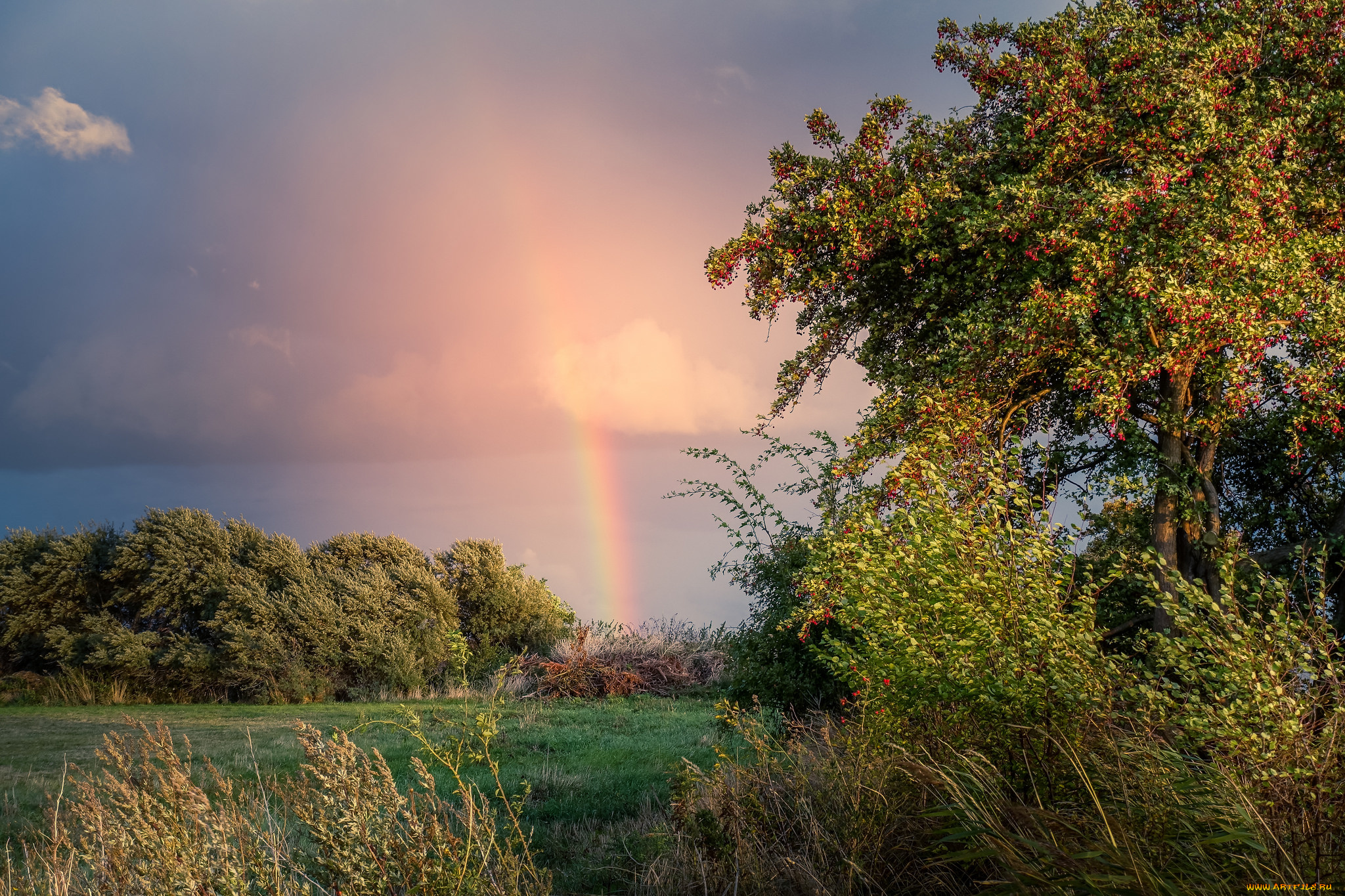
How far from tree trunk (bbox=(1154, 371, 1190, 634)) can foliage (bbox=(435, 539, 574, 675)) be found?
54.6 ft

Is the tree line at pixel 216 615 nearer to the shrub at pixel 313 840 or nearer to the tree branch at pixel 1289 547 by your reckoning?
the shrub at pixel 313 840

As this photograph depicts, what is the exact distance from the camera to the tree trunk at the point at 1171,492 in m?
8.14

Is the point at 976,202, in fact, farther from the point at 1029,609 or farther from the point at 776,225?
the point at 1029,609

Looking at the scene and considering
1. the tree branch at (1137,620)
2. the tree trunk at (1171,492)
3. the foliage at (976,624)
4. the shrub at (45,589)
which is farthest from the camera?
the shrub at (45,589)

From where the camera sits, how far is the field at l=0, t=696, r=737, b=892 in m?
5.44

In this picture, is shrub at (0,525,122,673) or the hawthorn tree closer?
the hawthorn tree

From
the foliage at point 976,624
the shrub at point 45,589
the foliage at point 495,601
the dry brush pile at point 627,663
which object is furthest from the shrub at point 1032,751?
the shrub at point 45,589

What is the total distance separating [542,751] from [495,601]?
12055 mm

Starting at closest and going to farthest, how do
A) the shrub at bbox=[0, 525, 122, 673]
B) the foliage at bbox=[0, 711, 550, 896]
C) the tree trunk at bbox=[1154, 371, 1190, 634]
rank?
the foliage at bbox=[0, 711, 550, 896], the tree trunk at bbox=[1154, 371, 1190, 634], the shrub at bbox=[0, 525, 122, 673]

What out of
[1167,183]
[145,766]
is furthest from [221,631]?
[1167,183]

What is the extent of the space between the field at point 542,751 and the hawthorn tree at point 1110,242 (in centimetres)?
438

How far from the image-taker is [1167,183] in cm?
718

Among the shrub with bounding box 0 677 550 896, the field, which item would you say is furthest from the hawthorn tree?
the shrub with bounding box 0 677 550 896

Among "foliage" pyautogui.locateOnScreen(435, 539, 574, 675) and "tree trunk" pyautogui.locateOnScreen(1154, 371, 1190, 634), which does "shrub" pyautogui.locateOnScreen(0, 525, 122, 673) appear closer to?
"foliage" pyautogui.locateOnScreen(435, 539, 574, 675)
